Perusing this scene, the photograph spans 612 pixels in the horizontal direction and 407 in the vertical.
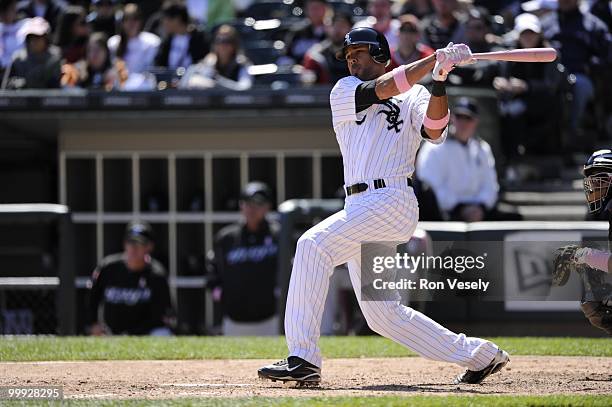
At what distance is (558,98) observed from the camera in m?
11.0

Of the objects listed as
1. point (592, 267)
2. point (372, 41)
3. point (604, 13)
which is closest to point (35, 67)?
point (604, 13)

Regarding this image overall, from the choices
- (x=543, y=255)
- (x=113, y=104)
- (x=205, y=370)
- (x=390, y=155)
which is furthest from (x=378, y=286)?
(x=113, y=104)

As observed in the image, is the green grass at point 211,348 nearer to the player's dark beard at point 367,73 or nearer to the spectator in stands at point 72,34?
the player's dark beard at point 367,73

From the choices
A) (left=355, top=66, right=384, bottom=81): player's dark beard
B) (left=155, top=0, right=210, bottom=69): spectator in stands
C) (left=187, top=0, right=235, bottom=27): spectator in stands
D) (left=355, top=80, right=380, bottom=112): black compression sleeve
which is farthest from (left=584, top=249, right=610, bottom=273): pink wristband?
(left=187, top=0, right=235, bottom=27): spectator in stands

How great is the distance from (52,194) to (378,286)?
7029 mm

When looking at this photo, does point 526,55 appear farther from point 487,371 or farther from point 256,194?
point 256,194

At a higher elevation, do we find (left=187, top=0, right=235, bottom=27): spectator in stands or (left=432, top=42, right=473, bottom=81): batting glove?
(left=187, top=0, right=235, bottom=27): spectator in stands

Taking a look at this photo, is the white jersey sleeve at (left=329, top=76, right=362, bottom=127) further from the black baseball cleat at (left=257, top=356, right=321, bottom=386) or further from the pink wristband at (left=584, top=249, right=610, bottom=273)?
the pink wristband at (left=584, top=249, right=610, bottom=273)

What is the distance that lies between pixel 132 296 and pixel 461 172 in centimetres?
295

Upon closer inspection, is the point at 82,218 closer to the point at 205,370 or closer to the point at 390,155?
the point at 205,370

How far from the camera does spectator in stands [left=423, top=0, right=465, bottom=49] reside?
37.5 feet

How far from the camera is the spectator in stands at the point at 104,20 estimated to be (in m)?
13.5

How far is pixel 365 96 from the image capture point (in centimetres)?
559

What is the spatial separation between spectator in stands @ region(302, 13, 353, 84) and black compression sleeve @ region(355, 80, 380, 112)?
17.7 feet
